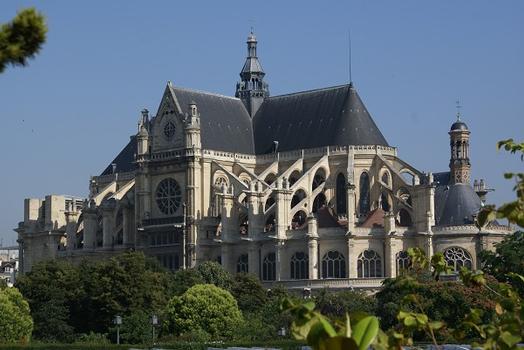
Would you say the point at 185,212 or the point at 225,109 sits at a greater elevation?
the point at 225,109

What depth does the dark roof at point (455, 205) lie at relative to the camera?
10556 cm

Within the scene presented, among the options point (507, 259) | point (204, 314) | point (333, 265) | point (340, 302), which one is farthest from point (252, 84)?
point (507, 259)

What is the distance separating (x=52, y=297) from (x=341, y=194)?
116 feet

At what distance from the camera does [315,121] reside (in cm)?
11750

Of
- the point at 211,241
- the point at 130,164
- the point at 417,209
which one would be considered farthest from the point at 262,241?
the point at 130,164

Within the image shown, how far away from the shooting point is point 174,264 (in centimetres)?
11325

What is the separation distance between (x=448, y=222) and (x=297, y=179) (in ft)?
50.4

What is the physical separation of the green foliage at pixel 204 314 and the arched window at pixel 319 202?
3434cm

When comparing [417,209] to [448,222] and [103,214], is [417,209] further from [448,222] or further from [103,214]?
[103,214]

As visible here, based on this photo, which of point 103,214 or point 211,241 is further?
point 103,214

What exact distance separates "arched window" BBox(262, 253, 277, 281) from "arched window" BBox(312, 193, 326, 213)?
7319 mm

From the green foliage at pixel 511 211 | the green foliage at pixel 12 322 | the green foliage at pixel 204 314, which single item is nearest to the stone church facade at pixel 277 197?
the green foliage at pixel 204 314

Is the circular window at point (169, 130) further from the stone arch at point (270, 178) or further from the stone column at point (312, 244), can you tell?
the stone column at point (312, 244)

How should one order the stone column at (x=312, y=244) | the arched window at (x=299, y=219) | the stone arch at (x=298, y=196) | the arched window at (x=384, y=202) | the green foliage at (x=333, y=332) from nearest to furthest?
the green foliage at (x=333, y=332) → the stone column at (x=312, y=244) → the arched window at (x=384, y=202) → the arched window at (x=299, y=219) → the stone arch at (x=298, y=196)
